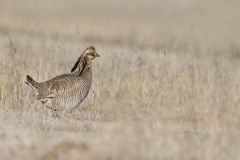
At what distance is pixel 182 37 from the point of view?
84.7ft

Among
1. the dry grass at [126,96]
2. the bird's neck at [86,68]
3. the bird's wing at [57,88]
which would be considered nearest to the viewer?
the dry grass at [126,96]

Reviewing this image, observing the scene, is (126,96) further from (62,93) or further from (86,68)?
(62,93)

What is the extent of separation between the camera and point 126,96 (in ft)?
50.5

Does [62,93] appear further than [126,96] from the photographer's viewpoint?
No

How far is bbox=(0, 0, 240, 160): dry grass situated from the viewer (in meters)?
10.1

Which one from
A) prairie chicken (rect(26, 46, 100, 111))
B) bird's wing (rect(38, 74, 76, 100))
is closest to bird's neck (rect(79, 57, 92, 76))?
prairie chicken (rect(26, 46, 100, 111))

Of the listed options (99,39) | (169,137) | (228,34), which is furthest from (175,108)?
(228,34)

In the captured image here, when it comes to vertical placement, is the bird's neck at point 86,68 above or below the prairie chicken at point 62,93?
above

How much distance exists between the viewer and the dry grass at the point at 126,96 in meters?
10.1

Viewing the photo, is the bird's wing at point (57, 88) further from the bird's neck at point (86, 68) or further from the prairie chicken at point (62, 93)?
the bird's neck at point (86, 68)

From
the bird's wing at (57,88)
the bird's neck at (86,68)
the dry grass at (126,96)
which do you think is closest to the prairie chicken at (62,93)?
the bird's wing at (57,88)

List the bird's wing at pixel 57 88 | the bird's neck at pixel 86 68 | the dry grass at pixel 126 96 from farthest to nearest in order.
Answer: the bird's neck at pixel 86 68 → the bird's wing at pixel 57 88 → the dry grass at pixel 126 96

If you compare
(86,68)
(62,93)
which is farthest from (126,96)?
(62,93)

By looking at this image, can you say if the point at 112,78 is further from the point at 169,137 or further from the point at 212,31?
the point at 212,31
